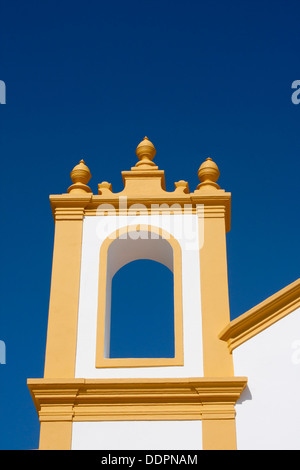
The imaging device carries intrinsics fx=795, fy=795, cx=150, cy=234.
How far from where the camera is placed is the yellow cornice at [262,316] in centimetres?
1043

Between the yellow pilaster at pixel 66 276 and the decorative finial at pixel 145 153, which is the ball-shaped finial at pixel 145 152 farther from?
the yellow pilaster at pixel 66 276

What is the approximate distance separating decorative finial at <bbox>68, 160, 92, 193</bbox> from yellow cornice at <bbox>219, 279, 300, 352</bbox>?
3.13 metres

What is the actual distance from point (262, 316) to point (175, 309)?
118cm

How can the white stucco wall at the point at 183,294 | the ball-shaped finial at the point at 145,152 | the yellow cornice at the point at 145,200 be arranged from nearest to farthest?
the white stucco wall at the point at 183,294 → the yellow cornice at the point at 145,200 → the ball-shaped finial at the point at 145,152

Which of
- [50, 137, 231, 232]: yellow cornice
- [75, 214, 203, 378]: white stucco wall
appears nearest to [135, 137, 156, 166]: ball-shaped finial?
[50, 137, 231, 232]: yellow cornice

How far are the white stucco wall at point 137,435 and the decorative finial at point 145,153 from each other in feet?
13.9

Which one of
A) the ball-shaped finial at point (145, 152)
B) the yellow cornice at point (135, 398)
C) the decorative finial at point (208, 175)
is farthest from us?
the ball-shaped finial at point (145, 152)

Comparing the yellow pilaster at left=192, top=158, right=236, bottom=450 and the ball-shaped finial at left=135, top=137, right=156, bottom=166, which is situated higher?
the ball-shaped finial at left=135, top=137, right=156, bottom=166

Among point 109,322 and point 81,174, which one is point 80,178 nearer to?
point 81,174

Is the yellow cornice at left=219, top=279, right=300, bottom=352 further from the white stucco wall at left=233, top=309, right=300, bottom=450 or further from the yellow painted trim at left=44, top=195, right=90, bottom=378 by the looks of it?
the yellow painted trim at left=44, top=195, right=90, bottom=378

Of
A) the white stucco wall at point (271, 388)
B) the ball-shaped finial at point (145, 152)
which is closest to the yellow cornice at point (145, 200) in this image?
the ball-shaped finial at point (145, 152)

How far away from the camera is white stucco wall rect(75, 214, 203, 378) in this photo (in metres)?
10.3

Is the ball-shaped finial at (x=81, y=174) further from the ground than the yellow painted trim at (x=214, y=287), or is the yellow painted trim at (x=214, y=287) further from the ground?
the ball-shaped finial at (x=81, y=174)
